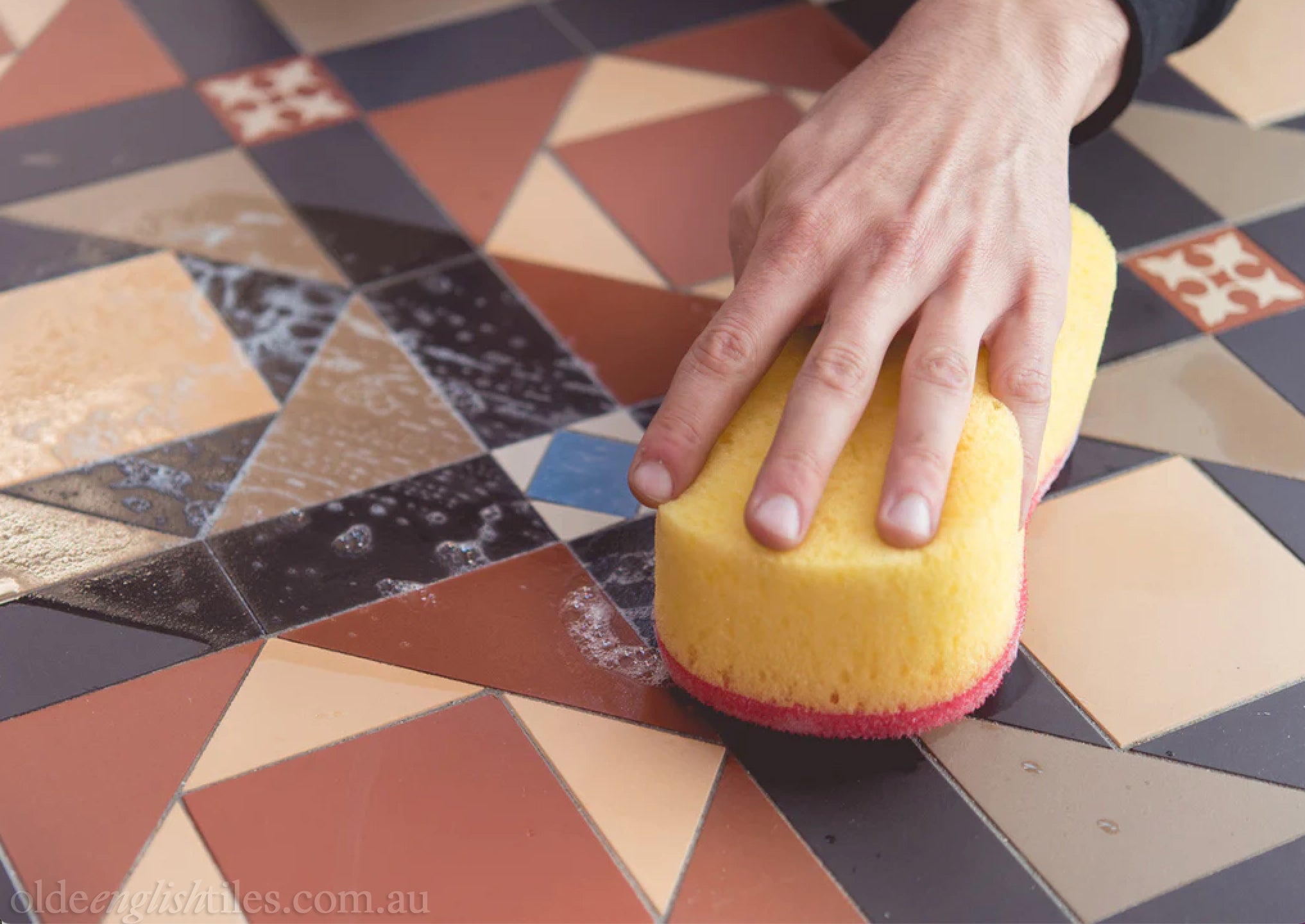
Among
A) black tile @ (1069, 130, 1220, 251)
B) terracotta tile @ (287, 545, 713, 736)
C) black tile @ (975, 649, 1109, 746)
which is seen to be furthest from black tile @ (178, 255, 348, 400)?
black tile @ (1069, 130, 1220, 251)

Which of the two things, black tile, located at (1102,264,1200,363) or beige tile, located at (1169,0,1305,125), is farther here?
beige tile, located at (1169,0,1305,125)

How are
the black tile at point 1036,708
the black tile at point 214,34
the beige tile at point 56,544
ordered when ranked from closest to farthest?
the black tile at point 1036,708 < the beige tile at point 56,544 < the black tile at point 214,34

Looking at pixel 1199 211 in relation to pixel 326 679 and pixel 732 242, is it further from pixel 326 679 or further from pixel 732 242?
pixel 326 679

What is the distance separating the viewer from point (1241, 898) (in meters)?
0.80

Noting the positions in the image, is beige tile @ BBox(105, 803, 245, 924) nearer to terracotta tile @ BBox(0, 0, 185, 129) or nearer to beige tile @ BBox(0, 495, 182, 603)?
beige tile @ BBox(0, 495, 182, 603)

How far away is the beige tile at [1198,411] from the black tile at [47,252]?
928 millimetres

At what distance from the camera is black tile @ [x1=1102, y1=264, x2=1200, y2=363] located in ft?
3.93

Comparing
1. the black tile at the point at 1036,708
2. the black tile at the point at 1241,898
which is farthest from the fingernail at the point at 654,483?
the black tile at the point at 1241,898

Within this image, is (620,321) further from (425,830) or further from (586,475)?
(425,830)

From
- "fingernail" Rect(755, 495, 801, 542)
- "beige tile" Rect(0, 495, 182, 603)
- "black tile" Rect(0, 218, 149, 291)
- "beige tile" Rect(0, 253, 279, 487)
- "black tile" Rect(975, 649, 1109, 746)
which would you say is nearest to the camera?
"fingernail" Rect(755, 495, 801, 542)

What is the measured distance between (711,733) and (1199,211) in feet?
2.75

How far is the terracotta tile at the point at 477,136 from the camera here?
139cm

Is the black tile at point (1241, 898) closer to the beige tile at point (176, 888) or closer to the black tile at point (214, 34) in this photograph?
the beige tile at point (176, 888)

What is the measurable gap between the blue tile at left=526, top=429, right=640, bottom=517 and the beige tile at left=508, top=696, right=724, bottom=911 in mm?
204
